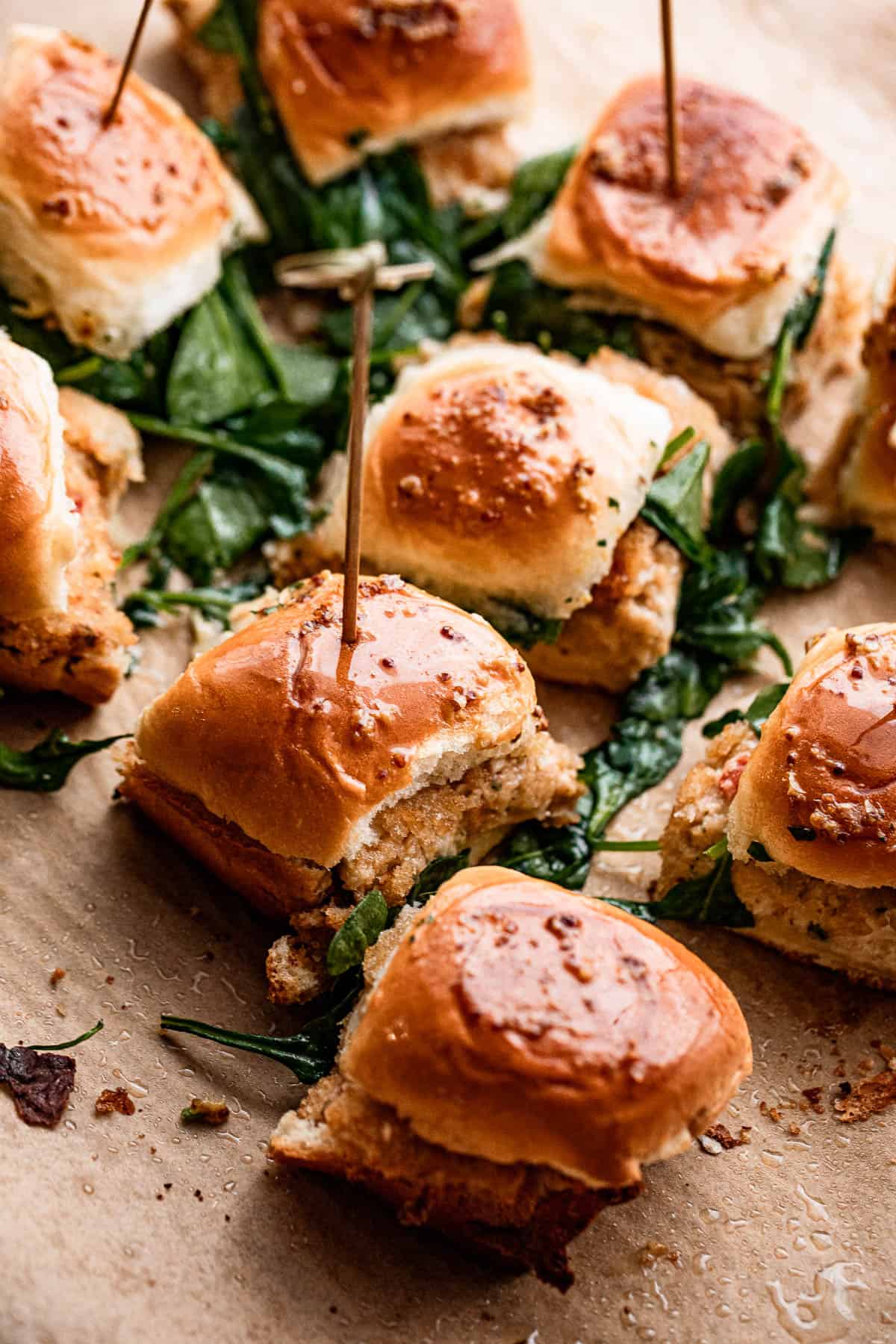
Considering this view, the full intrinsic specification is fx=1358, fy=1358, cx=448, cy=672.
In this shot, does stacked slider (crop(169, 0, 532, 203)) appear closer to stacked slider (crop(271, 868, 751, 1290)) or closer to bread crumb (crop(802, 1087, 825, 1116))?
stacked slider (crop(271, 868, 751, 1290))

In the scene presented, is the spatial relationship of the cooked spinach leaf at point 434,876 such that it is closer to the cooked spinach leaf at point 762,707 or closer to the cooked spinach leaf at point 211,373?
the cooked spinach leaf at point 762,707

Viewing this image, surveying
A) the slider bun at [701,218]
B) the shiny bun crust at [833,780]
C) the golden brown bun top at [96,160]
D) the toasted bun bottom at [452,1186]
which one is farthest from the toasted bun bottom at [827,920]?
the golden brown bun top at [96,160]

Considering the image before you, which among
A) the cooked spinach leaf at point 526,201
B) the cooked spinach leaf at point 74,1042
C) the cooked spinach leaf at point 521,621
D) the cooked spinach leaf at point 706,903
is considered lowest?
the cooked spinach leaf at point 74,1042

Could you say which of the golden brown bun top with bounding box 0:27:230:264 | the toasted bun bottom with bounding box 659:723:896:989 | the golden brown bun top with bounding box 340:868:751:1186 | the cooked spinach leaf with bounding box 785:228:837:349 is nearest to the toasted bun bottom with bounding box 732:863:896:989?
the toasted bun bottom with bounding box 659:723:896:989

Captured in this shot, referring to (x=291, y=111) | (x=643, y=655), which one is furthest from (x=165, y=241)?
(x=643, y=655)

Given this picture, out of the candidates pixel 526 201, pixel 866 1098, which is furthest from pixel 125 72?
pixel 866 1098

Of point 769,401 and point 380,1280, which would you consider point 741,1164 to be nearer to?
point 380,1280

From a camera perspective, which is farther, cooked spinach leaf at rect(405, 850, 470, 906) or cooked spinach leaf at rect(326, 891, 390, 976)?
cooked spinach leaf at rect(405, 850, 470, 906)
